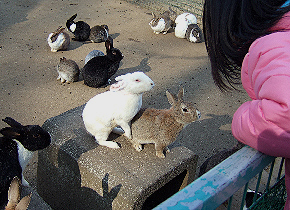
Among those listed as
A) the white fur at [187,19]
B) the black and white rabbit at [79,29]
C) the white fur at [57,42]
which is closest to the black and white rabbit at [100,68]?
the white fur at [57,42]

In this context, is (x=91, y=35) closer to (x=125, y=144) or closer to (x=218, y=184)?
(x=125, y=144)

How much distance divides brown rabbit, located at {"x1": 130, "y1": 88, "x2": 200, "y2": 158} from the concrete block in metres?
0.11

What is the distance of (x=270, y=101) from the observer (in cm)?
117

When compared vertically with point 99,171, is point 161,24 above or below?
below

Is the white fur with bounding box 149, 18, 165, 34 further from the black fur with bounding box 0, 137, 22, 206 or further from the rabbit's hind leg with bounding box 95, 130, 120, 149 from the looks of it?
the black fur with bounding box 0, 137, 22, 206

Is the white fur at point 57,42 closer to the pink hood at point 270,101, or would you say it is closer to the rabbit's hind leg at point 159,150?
the rabbit's hind leg at point 159,150

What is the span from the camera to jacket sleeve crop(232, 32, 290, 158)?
1.13 meters

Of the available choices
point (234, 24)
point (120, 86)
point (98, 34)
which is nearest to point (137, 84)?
point (120, 86)

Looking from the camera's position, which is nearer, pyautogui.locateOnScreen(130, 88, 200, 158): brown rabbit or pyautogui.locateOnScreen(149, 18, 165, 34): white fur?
pyautogui.locateOnScreen(130, 88, 200, 158): brown rabbit

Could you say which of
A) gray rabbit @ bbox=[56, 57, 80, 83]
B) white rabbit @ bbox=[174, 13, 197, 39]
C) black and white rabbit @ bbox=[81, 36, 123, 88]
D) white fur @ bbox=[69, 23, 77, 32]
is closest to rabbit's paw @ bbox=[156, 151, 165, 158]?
black and white rabbit @ bbox=[81, 36, 123, 88]

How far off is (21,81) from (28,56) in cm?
87

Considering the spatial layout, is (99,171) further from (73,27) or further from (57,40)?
(73,27)

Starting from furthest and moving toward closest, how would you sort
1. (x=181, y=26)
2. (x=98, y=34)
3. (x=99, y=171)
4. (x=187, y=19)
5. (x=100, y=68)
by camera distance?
(x=187, y=19) < (x=181, y=26) < (x=98, y=34) < (x=100, y=68) < (x=99, y=171)

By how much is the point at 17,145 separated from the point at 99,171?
0.63 m
